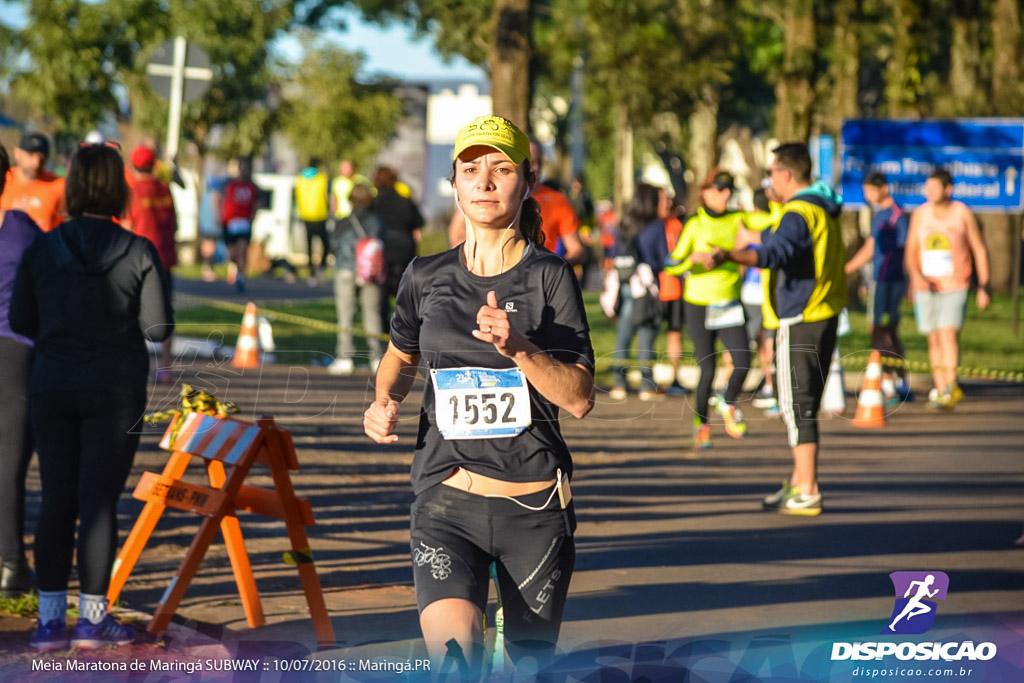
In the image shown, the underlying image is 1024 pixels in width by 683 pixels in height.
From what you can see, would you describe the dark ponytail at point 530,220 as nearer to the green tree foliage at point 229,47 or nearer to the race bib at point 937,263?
the race bib at point 937,263

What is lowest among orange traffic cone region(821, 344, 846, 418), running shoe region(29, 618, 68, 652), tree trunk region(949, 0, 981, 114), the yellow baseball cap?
running shoe region(29, 618, 68, 652)

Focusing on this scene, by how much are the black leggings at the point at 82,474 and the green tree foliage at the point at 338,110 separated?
195ft

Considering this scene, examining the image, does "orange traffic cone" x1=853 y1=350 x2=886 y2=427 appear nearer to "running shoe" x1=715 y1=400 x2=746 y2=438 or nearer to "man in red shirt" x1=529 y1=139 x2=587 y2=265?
"running shoe" x1=715 y1=400 x2=746 y2=438

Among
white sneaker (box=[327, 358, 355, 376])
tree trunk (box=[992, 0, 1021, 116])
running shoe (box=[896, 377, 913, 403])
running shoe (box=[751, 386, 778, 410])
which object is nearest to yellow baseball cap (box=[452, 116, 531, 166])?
running shoe (box=[751, 386, 778, 410])

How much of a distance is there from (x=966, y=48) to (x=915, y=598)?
28623 mm

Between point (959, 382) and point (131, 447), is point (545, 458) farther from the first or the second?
point (959, 382)

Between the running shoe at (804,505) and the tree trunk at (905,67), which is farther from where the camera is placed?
the tree trunk at (905,67)

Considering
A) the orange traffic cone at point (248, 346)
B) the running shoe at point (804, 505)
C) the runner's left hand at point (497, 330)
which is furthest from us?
the orange traffic cone at point (248, 346)

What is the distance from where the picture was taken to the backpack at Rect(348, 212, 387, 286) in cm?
1526

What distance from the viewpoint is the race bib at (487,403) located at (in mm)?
4285

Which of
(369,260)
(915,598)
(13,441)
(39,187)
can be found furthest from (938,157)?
(13,441)

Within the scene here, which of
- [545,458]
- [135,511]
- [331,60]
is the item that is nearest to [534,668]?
[545,458]

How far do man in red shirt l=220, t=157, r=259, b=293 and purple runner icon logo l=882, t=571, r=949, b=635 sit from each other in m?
19.1

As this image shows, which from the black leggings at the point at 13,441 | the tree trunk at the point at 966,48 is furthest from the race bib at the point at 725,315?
the tree trunk at the point at 966,48
